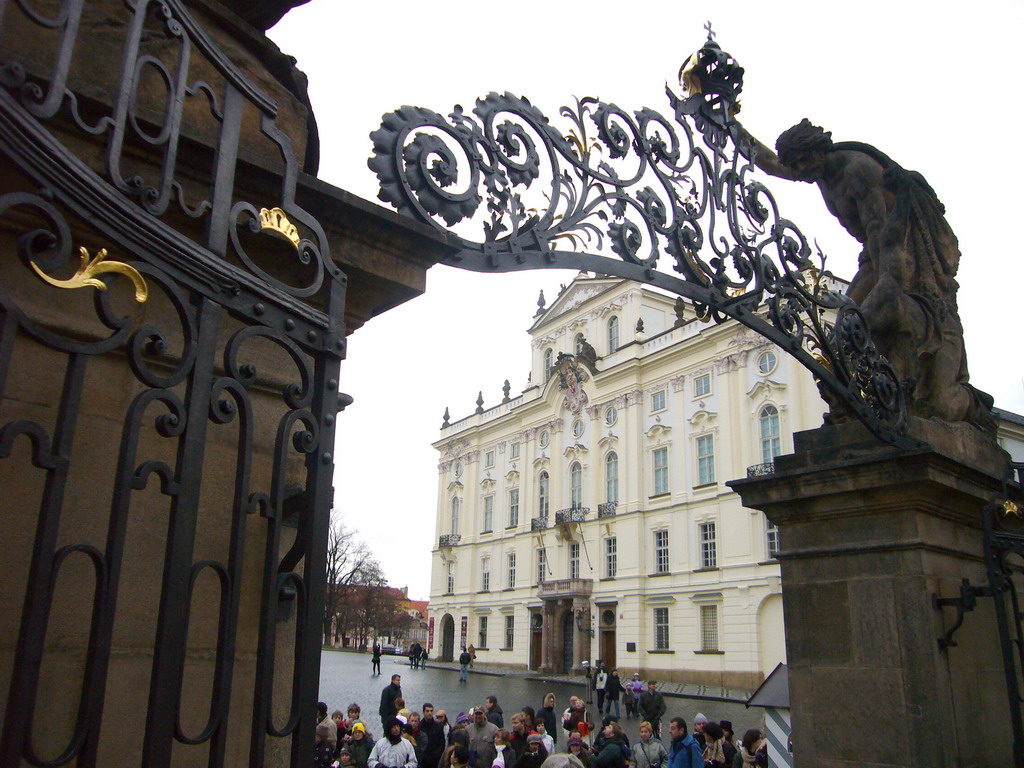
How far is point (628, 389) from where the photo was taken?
4062cm

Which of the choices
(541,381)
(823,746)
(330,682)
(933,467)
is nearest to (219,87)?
(933,467)

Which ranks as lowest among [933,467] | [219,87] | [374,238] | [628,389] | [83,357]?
[83,357]

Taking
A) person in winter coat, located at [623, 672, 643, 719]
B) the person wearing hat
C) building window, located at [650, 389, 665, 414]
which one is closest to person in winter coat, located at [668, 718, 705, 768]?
the person wearing hat

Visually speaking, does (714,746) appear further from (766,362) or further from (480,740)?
(766,362)

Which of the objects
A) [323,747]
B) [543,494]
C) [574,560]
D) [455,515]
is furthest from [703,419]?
[323,747]

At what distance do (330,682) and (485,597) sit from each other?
19792mm

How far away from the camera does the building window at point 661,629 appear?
36188mm

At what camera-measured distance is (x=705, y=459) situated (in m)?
36.3

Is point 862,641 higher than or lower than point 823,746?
higher

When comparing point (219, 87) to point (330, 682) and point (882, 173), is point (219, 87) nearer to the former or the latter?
point (882, 173)

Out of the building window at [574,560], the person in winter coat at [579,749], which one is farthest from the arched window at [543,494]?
the person in winter coat at [579,749]

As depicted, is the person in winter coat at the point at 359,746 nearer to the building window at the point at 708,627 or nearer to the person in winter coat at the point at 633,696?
the person in winter coat at the point at 633,696

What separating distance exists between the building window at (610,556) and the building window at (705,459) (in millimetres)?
6024

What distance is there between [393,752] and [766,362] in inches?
1143
